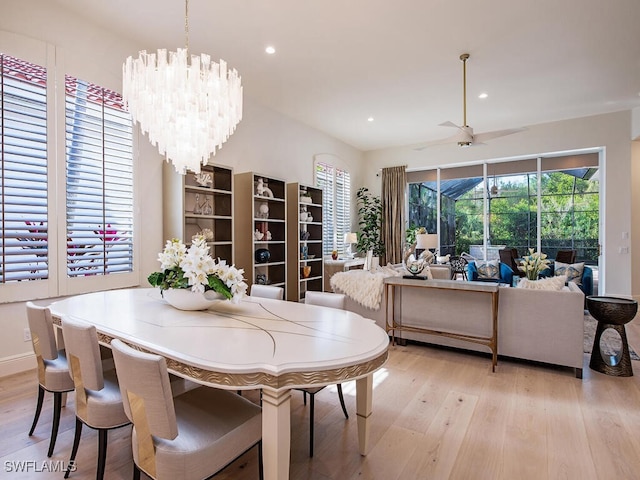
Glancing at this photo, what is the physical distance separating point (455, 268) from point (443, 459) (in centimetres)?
581

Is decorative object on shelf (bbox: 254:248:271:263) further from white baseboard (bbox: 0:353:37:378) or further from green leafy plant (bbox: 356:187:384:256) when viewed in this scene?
green leafy plant (bbox: 356:187:384:256)

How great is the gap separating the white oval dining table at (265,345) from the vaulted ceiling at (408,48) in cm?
270

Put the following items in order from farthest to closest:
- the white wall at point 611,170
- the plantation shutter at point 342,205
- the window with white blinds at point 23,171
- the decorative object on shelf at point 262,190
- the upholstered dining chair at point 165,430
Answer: the plantation shutter at point 342,205 < the white wall at point 611,170 < the decorative object on shelf at point 262,190 < the window with white blinds at point 23,171 < the upholstered dining chair at point 165,430

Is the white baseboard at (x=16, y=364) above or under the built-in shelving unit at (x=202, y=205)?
under

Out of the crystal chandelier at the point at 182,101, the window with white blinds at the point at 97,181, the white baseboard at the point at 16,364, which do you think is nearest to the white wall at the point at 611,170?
the crystal chandelier at the point at 182,101

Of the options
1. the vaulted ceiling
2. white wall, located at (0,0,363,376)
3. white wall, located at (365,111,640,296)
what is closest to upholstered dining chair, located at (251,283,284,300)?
white wall, located at (0,0,363,376)

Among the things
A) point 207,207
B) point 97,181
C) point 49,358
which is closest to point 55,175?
point 97,181

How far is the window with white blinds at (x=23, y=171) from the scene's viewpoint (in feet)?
8.86

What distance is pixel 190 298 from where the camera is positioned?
1974mm

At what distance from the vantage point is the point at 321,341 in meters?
1.48

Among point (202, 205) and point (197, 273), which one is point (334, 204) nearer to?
point (202, 205)

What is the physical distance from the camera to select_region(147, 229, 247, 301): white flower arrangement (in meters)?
1.91

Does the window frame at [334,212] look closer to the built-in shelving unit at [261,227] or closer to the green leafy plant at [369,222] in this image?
the green leafy plant at [369,222]

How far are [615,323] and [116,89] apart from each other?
205 inches
